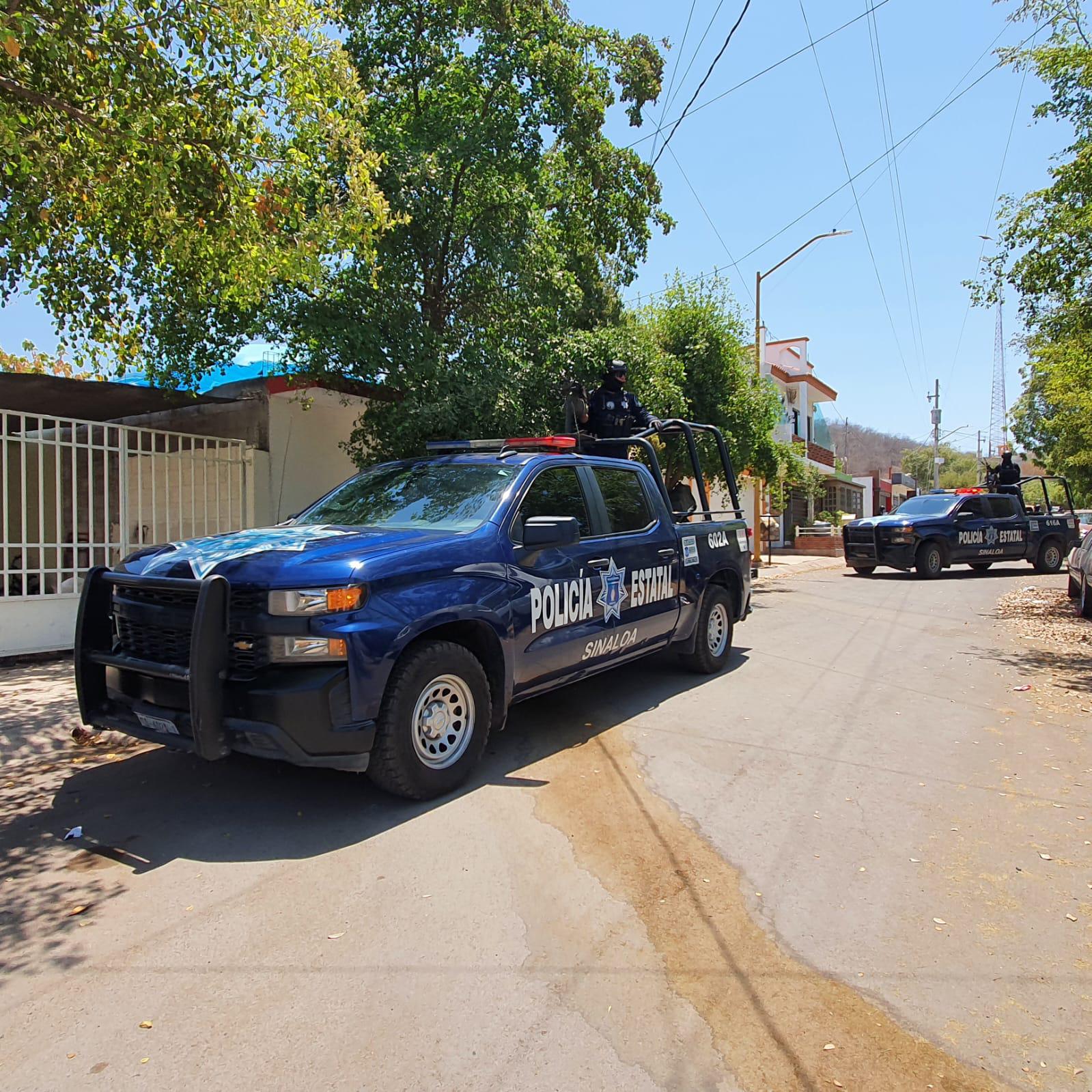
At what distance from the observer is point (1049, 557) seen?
63.2 feet

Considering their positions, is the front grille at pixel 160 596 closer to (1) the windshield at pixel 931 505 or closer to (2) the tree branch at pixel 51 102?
(2) the tree branch at pixel 51 102

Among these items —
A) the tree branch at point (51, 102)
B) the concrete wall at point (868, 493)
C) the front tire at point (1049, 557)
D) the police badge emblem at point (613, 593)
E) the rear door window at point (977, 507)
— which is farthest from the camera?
the concrete wall at point (868, 493)

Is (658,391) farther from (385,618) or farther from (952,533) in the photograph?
(952,533)

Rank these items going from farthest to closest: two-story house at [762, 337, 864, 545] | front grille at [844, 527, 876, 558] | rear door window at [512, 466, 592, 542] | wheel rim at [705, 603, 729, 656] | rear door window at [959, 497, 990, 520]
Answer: two-story house at [762, 337, 864, 545]
front grille at [844, 527, 876, 558]
rear door window at [959, 497, 990, 520]
wheel rim at [705, 603, 729, 656]
rear door window at [512, 466, 592, 542]

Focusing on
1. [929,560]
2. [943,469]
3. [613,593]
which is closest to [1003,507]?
[929,560]

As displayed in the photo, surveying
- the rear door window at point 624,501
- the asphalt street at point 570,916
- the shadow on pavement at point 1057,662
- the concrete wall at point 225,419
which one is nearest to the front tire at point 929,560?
the shadow on pavement at point 1057,662

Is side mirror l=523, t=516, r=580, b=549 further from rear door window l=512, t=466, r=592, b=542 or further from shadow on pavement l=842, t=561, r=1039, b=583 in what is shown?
shadow on pavement l=842, t=561, r=1039, b=583

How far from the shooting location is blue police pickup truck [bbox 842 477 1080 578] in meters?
17.2

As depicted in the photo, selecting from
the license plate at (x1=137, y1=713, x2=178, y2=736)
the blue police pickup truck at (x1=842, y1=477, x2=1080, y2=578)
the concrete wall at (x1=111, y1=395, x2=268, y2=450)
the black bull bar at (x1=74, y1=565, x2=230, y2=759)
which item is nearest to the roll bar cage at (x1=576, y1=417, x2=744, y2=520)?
the black bull bar at (x1=74, y1=565, x2=230, y2=759)

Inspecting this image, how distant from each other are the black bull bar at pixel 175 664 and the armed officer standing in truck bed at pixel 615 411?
5.23m

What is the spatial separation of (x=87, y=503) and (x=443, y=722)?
32.0ft

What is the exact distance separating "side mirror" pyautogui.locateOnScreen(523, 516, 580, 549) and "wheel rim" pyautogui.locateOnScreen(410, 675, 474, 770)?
919 millimetres

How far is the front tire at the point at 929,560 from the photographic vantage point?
56.1 ft

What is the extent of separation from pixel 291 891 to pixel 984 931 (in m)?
2.72
